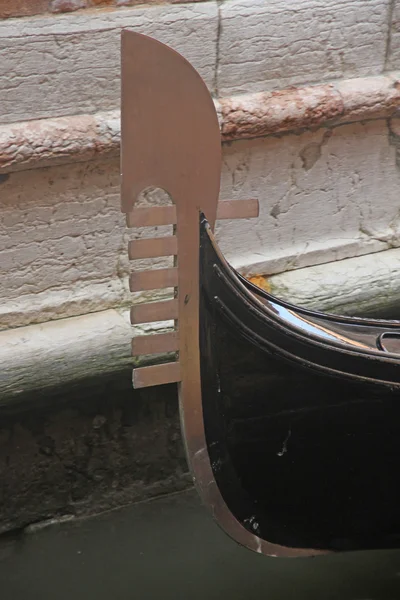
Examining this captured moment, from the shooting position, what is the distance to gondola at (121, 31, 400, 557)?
144cm

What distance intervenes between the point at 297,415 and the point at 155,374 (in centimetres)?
32

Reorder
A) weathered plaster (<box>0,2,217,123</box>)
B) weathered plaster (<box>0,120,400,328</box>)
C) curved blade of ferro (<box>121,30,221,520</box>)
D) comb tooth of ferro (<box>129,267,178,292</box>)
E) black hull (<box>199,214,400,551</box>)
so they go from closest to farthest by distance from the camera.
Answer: curved blade of ferro (<box>121,30,221,520</box>)
comb tooth of ferro (<box>129,267,178,292</box>)
black hull (<box>199,214,400,551</box>)
weathered plaster (<box>0,2,217,123</box>)
weathered plaster (<box>0,120,400,328</box>)

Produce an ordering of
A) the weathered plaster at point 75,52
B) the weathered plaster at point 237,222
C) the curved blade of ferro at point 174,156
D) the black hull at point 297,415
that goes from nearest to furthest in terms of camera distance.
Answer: the curved blade of ferro at point 174,156
the black hull at point 297,415
the weathered plaster at point 75,52
the weathered plaster at point 237,222

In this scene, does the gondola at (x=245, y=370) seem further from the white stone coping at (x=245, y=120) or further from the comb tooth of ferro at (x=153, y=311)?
the white stone coping at (x=245, y=120)

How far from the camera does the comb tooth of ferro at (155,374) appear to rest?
155 cm

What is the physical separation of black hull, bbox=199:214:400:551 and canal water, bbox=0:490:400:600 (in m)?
0.28

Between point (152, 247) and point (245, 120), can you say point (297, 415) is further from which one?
point (245, 120)

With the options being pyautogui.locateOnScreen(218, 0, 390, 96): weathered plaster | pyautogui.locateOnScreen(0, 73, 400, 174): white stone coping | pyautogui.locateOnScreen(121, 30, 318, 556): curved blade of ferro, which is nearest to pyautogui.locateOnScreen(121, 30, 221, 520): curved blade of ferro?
pyautogui.locateOnScreen(121, 30, 318, 556): curved blade of ferro

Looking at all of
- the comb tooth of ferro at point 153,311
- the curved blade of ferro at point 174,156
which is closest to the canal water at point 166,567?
the curved blade of ferro at point 174,156

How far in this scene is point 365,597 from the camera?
2096 mm

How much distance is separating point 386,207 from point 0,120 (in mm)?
1127

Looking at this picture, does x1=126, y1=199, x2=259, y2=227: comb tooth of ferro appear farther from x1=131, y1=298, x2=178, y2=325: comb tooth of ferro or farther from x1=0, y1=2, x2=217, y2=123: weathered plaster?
x1=0, y1=2, x2=217, y2=123: weathered plaster

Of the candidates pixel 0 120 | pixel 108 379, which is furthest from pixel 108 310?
pixel 0 120

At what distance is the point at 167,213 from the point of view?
1.48 meters
